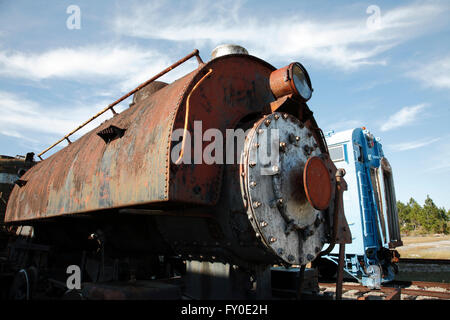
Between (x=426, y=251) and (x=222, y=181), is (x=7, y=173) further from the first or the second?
(x=426, y=251)

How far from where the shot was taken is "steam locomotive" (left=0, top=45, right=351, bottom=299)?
9.89 feet

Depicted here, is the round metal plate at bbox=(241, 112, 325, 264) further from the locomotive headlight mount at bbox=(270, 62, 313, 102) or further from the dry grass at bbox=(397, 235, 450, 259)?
the dry grass at bbox=(397, 235, 450, 259)

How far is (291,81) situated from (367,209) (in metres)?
7.18

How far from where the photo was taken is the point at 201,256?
11.6ft

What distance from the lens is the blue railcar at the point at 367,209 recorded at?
9.04m

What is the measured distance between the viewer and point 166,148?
114 inches

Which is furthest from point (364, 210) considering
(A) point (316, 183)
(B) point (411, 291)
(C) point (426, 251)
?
(C) point (426, 251)

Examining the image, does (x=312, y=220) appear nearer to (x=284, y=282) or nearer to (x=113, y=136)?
(x=284, y=282)

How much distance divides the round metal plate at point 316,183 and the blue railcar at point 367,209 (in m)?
6.49

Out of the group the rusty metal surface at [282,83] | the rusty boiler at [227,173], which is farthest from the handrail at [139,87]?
the rusty metal surface at [282,83]

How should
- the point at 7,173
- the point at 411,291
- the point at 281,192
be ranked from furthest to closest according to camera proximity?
the point at 7,173
the point at 411,291
the point at 281,192

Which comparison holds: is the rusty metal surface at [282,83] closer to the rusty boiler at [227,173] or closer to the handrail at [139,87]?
the rusty boiler at [227,173]
